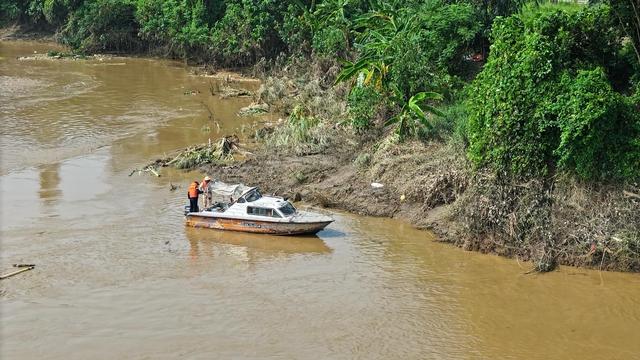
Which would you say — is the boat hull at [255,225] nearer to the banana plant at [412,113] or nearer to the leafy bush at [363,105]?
the banana plant at [412,113]

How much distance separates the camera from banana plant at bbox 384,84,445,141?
19.9 meters

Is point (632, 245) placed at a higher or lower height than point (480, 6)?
lower

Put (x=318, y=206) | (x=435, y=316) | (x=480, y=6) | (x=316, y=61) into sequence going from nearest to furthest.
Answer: (x=435, y=316), (x=318, y=206), (x=480, y=6), (x=316, y=61)

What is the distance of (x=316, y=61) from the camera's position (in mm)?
31594

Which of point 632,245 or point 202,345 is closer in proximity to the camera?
point 202,345

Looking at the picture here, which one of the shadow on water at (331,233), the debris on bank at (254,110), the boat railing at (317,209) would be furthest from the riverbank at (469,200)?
the debris on bank at (254,110)

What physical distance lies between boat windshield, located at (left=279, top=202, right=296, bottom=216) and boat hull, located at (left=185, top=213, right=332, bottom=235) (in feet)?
1.10

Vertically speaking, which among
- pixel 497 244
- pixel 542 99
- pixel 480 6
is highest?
pixel 480 6

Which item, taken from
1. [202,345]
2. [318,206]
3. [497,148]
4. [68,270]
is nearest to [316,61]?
[318,206]

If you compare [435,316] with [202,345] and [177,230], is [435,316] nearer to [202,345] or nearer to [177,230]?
[202,345]

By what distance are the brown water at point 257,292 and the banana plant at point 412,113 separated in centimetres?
382

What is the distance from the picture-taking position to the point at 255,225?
17.2 meters

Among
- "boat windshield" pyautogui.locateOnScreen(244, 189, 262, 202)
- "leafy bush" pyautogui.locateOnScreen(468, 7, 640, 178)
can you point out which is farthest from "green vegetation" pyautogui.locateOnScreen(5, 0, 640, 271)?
"boat windshield" pyautogui.locateOnScreen(244, 189, 262, 202)

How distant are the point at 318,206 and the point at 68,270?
7038mm
